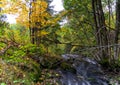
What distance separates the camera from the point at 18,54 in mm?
5953

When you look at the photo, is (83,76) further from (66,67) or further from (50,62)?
(50,62)

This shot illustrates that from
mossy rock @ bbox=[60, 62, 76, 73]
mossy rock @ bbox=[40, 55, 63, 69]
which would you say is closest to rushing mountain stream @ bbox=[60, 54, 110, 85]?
mossy rock @ bbox=[60, 62, 76, 73]

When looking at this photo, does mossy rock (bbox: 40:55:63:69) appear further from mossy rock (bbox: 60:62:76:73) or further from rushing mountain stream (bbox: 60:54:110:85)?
rushing mountain stream (bbox: 60:54:110:85)

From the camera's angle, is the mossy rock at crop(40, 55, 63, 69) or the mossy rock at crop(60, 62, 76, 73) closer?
the mossy rock at crop(40, 55, 63, 69)

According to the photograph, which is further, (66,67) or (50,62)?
(66,67)

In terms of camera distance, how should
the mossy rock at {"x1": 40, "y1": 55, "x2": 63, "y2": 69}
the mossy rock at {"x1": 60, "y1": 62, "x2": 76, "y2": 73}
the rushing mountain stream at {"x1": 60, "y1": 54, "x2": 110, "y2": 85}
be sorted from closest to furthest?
the rushing mountain stream at {"x1": 60, "y1": 54, "x2": 110, "y2": 85} < the mossy rock at {"x1": 40, "y1": 55, "x2": 63, "y2": 69} < the mossy rock at {"x1": 60, "y1": 62, "x2": 76, "y2": 73}

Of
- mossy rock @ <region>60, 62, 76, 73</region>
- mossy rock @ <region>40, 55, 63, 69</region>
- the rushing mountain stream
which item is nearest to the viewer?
the rushing mountain stream

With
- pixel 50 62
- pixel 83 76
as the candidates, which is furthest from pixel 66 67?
pixel 50 62

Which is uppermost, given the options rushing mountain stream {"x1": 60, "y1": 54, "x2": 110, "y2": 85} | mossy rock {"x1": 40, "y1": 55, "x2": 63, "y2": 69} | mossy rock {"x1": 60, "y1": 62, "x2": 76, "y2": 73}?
mossy rock {"x1": 40, "y1": 55, "x2": 63, "y2": 69}

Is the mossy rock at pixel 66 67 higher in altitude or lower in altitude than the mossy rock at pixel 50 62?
lower

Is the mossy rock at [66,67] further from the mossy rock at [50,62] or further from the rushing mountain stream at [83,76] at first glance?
the mossy rock at [50,62]

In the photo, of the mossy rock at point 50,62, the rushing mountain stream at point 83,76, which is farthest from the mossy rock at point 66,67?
the mossy rock at point 50,62

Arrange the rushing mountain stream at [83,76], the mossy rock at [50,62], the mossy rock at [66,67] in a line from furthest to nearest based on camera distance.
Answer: the mossy rock at [66,67], the mossy rock at [50,62], the rushing mountain stream at [83,76]

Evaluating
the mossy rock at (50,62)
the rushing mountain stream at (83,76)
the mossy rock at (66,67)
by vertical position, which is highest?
the mossy rock at (50,62)
